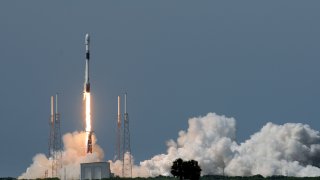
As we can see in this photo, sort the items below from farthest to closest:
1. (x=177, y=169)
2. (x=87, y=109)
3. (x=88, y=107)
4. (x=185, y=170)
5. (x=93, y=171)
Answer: (x=87, y=109)
(x=88, y=107)
(x=177, y=169)
(x=93, y=171)
(x=185, y=170)

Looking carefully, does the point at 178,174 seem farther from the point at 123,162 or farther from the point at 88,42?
the point at 88,42

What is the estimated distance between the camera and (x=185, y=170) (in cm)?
19138

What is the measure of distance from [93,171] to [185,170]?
19018mm

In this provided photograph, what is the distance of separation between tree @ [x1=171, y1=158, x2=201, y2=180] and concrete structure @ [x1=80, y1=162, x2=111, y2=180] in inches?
571

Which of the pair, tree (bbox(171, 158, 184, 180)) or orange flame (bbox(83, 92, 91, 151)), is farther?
orange flame (bbox(83, 92, 91, 151))

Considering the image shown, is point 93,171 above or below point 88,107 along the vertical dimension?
below

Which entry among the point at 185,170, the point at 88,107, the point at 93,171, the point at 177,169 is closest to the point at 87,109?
the point at 88,107

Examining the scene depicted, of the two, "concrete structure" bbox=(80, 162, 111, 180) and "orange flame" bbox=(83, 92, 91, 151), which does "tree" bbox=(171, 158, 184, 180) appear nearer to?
"concrete structure" bbox=(80, 162, 111, 180)

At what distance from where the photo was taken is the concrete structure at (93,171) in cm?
19125

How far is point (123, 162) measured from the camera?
195 meters

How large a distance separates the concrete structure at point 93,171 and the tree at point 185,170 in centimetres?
1451

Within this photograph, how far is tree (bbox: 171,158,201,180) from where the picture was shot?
190750 mm

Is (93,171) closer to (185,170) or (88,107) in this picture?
(88,107)

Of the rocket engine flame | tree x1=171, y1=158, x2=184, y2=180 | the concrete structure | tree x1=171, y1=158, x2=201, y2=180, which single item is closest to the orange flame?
the rocket engine flame
